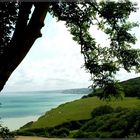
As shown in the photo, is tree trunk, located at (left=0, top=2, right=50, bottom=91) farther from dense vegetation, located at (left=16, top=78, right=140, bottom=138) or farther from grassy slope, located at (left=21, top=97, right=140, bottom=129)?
grassy slope, located at (left=21, top=97, right=140, bottom=129)

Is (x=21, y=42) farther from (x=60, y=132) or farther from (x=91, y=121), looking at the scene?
(x=91, y=121)

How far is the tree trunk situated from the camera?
8.37m

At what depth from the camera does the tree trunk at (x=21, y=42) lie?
8367 mm

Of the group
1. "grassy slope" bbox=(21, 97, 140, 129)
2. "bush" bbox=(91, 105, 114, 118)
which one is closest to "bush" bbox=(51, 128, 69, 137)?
"grassy slope" bbox=(21, 97, 140, 129)

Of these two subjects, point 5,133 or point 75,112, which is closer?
point 5,133

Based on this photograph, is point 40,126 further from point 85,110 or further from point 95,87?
point 95,87

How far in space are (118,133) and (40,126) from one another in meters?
36.3

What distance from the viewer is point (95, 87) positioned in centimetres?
1156

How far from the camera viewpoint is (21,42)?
8.38 metres

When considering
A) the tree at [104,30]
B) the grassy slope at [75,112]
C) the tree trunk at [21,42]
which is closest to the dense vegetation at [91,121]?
the grassy slope at [75,112]

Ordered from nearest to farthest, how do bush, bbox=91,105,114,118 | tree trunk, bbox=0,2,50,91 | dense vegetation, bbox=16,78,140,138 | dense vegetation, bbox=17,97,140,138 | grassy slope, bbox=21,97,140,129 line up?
tree trunk, bbox=0,2,50,91
dense vegetation, bbox=16,78,140,138
dense vegetation, bbox=17,97,140,138
bush, bbox=91,105,114,118
grassy slope, bbox=21,97,140,129

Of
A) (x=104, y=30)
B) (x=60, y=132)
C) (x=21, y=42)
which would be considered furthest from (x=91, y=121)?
(x=21, y=42)

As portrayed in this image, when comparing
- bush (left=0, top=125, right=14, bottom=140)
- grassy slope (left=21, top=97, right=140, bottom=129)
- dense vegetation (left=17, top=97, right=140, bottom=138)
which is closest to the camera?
bush (left=0, top=125, right=14, bottom=140)

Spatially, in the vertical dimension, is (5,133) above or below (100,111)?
below
